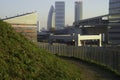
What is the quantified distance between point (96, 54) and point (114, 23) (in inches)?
4884

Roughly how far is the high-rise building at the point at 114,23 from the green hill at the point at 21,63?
131981mm

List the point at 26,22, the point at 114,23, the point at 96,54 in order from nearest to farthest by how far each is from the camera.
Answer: the point at 96,54, the point at 26,22, the point at 114,23

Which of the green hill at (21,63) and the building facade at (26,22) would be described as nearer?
the green hill at (21,63)

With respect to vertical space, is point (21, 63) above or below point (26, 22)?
below

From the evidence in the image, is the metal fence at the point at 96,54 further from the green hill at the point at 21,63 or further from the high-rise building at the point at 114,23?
the high-rise building at the point at 114,23

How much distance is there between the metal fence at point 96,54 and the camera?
23.8 metres

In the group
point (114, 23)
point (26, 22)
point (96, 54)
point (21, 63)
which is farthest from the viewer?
point (114, 23)

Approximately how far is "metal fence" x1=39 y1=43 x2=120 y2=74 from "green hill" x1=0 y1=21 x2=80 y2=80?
8496 millimetres

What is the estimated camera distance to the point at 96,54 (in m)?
29.7

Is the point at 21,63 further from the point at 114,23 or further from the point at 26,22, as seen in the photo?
the point at 114,23

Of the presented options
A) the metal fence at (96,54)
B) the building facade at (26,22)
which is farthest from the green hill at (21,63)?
the building facade at (26,22)

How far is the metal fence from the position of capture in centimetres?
2384

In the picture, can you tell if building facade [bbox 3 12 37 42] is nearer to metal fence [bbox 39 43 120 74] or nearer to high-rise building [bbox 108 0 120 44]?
high-rise building [bbox 108 0 120 44]

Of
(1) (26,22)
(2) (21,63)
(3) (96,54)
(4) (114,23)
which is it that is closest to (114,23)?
(4) (114,23)
